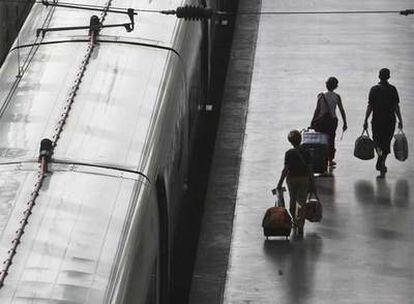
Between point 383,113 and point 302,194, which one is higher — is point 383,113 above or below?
above

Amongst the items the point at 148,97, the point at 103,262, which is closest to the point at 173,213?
the point at 148,97

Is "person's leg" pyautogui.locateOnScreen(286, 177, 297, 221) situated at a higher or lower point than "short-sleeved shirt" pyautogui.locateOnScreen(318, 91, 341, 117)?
lower

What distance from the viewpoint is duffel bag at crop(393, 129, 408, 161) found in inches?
719

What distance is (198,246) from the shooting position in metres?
16.7

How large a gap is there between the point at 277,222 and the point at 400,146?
2.52m

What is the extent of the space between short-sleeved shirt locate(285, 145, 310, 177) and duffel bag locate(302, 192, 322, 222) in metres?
0.30

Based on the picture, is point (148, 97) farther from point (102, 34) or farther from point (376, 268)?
point (376, 268)

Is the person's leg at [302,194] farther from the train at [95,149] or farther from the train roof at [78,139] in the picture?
the train roof at [78,139]

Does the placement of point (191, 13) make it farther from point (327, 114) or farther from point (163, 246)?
point (163, 246)

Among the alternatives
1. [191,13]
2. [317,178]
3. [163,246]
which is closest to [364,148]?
[317,178]

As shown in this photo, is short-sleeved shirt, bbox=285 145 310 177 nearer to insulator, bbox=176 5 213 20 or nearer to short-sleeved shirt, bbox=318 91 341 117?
insulator, bbox=176 5 213 20

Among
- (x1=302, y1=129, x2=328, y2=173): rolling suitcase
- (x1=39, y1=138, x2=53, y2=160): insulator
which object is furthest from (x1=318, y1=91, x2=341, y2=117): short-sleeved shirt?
(x1=39, y1=138, x2=53, y2=160): insulator

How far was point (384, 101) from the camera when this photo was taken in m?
18.2

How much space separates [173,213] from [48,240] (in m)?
3.62
